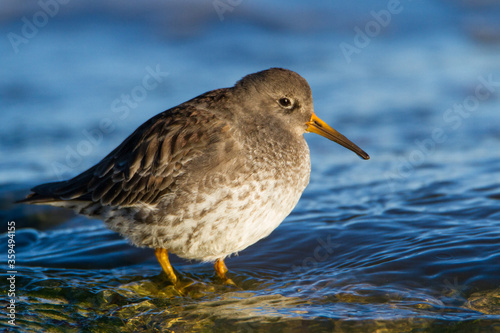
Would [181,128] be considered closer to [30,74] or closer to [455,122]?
[455,122]

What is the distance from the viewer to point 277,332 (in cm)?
521

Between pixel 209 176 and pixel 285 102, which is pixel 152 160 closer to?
pixel 209 176

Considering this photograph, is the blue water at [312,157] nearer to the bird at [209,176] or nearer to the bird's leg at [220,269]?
the bird's leg at [220,269]

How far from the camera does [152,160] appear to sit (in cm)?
627

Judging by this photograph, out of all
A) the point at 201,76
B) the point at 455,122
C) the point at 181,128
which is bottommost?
the point at 181,128

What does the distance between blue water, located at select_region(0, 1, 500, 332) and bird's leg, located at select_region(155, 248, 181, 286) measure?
0.17 m

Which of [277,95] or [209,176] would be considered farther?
[277,95]

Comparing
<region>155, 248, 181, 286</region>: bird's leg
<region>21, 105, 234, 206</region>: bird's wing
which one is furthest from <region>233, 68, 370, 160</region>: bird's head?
<region>155, 248, 181, 286</region>: bird's leg

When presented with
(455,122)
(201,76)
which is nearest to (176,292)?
(455,122)

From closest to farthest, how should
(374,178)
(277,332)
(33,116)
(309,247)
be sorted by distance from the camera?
(277,332)
(309,247)
(374,178)
(33,116)

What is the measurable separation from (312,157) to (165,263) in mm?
4369

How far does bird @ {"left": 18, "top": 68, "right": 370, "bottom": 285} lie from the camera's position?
590cm

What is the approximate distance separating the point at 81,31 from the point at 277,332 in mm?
13077

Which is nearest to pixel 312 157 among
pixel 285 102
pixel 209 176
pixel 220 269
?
pixel 285 102
